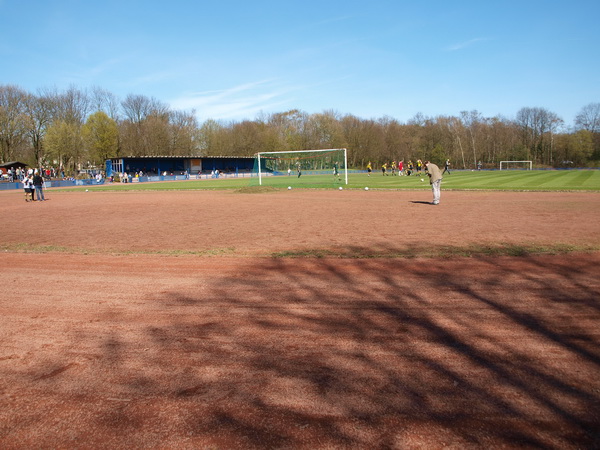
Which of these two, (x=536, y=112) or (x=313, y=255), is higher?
(x=536, y=112)

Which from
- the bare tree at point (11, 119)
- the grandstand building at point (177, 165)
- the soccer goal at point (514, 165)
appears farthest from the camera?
the soccer goal at point (514, 165)

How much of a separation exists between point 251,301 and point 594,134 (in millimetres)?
101052

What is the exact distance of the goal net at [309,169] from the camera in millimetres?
37906

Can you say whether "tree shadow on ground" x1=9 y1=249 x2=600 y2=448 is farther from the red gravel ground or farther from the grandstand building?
the grandstand building

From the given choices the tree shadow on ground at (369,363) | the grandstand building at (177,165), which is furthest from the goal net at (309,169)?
the grandstand building at (177,165)

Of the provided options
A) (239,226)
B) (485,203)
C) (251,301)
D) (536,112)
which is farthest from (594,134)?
(251,301)

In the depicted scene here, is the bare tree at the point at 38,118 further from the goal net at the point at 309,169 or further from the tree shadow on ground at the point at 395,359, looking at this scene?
the tree shadow on ground at the point at 395,359

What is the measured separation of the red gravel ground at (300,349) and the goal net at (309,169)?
1120 inches

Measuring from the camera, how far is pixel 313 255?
366 inches

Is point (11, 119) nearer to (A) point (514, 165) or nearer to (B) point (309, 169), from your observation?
(B) point (309, 169)

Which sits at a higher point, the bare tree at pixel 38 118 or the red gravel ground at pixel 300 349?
the bare tree at pixel 38 118

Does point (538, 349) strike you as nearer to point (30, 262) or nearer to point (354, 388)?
point (354, 388)

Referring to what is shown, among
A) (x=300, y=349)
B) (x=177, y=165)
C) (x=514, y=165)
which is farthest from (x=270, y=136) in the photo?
(x=300, y=349)

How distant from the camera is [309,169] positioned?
129 feet
